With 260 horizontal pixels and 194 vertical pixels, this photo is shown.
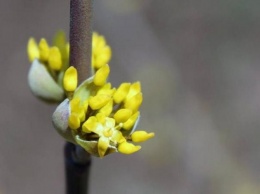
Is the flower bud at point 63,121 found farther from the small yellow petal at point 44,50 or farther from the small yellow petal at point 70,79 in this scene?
the small yellow petal at point 44,50

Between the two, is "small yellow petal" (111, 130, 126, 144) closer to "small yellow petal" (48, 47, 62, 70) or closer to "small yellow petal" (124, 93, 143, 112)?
"small yellow petal" (124, 93, 143, 112)

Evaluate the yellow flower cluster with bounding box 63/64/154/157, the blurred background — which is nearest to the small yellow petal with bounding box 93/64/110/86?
the yellow flower cluster with bounding box 63/64/154/157

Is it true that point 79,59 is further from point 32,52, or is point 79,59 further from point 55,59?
point 32,52

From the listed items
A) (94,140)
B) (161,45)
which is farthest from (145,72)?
(94,140)

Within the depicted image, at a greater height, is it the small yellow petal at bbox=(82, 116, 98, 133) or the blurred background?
the blurred background

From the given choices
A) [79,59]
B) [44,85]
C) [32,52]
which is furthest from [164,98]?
[79,59]
